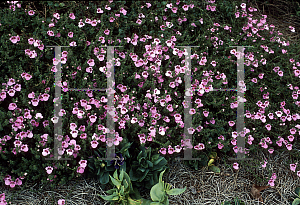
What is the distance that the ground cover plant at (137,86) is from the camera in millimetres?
2844

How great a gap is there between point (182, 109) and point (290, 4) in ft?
12.1

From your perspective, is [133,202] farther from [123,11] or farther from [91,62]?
[123,11]

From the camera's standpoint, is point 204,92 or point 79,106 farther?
point 204,92

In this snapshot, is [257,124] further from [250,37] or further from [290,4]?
[290,4]

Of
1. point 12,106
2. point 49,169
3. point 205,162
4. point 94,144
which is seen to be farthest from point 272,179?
point 12,106

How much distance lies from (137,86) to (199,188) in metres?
1.44

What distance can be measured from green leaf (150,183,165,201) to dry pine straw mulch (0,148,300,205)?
0.45m

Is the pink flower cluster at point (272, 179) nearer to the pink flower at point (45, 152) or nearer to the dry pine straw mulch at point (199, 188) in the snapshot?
the dry pine straw mulch at point (199, 188)

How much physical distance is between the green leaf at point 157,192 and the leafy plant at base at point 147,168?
0.32 metres

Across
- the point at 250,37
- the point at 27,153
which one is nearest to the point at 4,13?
the point at 27,153

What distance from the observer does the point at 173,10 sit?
3861 millimetres

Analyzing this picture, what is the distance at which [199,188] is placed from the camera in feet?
9.93

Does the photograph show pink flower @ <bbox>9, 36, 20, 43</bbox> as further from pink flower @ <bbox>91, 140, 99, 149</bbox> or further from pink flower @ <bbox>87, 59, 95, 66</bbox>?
pink flower @ <bbox>91, 140, 99, 149</bbox>

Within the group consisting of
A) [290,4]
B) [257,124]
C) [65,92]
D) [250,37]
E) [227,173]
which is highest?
[290,4]
